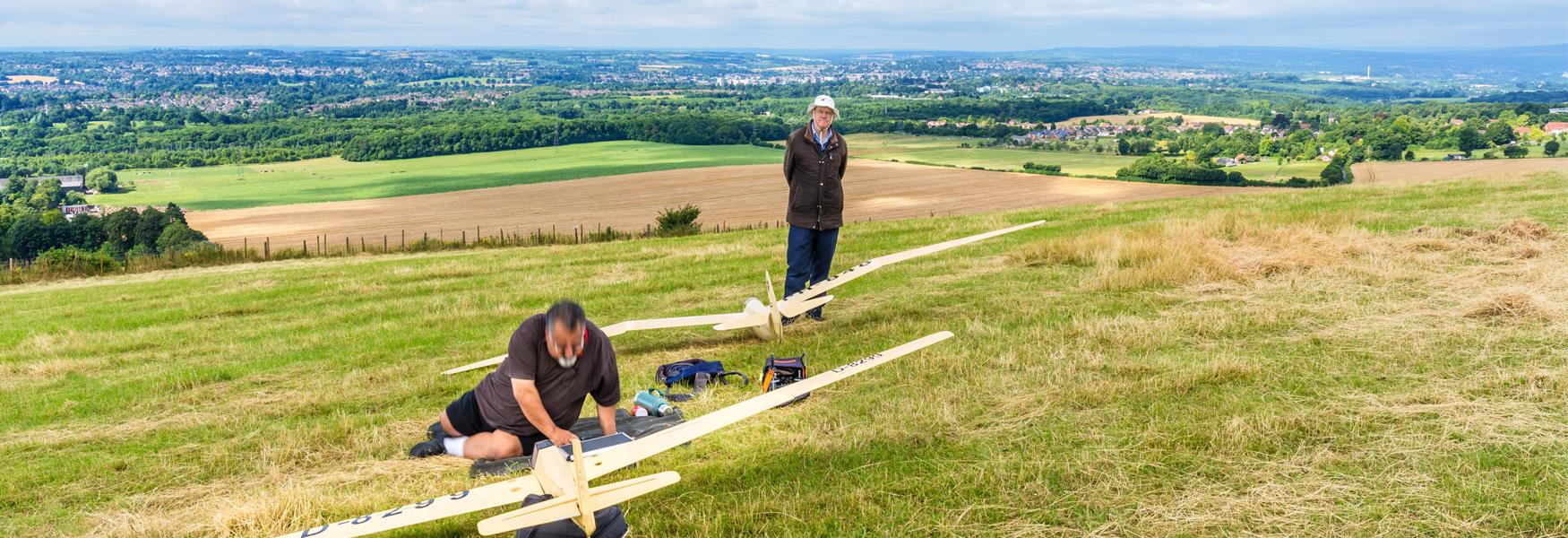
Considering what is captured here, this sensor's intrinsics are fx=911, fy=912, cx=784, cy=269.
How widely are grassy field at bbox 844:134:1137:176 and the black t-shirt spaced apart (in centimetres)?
6105

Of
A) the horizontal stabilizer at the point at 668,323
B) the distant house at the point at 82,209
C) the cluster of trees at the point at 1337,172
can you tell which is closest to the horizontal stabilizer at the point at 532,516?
the horizontal stabilizer at the point at 668,323

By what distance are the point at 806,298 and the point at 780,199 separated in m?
44.9

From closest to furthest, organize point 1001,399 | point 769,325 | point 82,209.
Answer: point 1001,399 < point 769,325 < point 82,209

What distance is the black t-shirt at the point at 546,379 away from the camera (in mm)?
5789

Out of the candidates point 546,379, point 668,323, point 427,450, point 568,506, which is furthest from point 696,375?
point 568,506

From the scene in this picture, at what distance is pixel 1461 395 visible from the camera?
634 centimetres

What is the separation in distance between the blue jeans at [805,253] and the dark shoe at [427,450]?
15.0ft

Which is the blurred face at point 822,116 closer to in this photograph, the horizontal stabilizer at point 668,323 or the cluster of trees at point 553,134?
the horizontal stabilizer at point 668,323

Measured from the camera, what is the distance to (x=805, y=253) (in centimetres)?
1032

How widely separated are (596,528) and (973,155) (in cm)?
7724

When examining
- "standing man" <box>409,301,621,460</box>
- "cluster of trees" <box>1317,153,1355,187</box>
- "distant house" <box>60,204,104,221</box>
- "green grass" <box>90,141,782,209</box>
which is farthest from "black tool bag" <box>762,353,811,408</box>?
"distant house" <box>60,204,104,221</box>

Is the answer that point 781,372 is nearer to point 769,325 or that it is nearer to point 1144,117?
point 769,325

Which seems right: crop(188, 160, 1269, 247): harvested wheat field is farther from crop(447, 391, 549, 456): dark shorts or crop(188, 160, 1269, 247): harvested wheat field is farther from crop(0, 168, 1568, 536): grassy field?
crop(447, 391, 549, 456): dark shorts

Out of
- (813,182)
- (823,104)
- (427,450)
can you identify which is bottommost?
(427,450)
